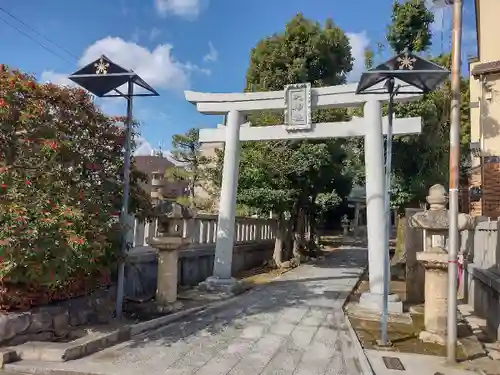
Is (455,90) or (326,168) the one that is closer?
(455,90)

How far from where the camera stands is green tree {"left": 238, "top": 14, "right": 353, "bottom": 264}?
47.2ft

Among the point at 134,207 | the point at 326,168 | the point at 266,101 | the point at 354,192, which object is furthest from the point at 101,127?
the point at 354,192

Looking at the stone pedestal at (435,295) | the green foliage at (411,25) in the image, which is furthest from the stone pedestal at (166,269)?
the green foliage at (411,25)

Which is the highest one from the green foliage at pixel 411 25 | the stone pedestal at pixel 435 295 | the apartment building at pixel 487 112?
the green foliage at pixel 411 25

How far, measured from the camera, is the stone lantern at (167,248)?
26.9ft

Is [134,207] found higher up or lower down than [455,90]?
lower down

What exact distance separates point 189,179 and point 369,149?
630 inches

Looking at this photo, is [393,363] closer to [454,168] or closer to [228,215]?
[454,168]

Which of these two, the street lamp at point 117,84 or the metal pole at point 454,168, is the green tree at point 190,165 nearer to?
the street lamp at point 117,84

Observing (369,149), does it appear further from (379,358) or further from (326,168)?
(326,168)

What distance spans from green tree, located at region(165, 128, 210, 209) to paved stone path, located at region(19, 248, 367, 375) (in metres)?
14.1

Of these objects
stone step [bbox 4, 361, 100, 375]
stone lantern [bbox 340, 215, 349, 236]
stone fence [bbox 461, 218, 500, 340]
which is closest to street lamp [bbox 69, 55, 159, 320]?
stone step [bbox 4, 361, 100, 375]

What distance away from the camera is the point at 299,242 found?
19.3m

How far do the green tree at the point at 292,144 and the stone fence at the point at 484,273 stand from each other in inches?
228
